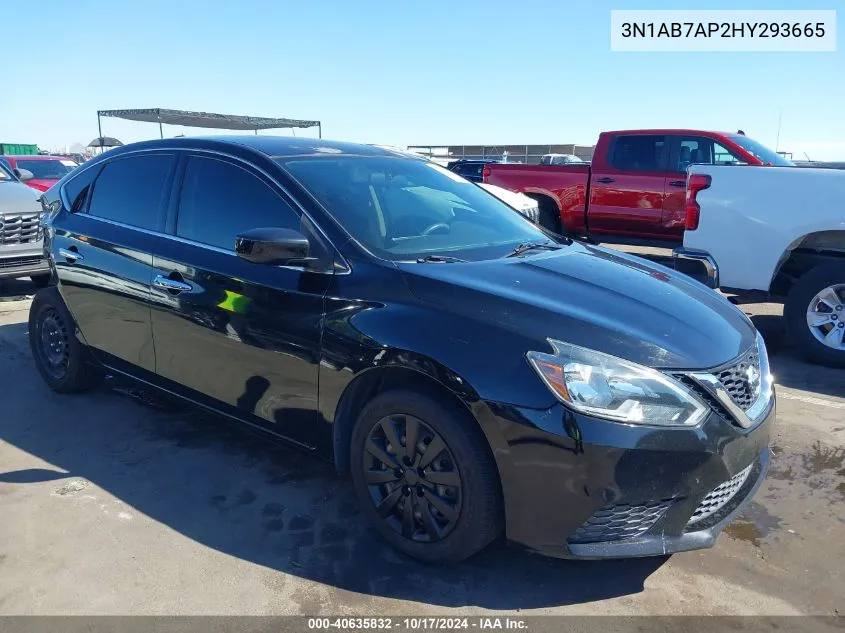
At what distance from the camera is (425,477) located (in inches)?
110

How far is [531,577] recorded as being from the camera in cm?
Result: 283

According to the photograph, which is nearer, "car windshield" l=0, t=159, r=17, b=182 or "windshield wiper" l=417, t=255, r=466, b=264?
"windshield wiper" l=417, t=255, r=466, b=264

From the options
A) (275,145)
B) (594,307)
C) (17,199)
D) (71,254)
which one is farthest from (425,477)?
(17,199)

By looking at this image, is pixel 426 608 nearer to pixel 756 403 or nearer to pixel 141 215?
pixel 756 403

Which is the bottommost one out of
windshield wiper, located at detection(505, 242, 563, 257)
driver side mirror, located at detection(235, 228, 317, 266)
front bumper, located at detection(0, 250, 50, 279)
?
front bumper, located at detection(0, 250, 50, 279)

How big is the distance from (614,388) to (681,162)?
776 centimetres

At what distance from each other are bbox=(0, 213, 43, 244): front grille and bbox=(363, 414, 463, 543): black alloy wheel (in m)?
6.65

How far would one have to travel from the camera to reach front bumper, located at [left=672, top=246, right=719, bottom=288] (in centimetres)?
580

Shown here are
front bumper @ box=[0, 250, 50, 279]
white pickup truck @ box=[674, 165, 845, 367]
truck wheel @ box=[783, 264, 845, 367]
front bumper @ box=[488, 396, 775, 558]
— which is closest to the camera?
front bumper @ box=[488, 396, 775, 558]

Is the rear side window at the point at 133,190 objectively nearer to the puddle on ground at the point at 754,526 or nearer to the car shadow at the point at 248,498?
the car shadow at the point at 248,498

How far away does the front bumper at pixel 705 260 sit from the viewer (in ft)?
19.0

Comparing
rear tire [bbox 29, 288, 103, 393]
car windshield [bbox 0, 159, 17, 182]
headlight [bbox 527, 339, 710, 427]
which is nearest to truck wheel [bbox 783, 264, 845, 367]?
headlight [bbox 527, 339, 710, 427]

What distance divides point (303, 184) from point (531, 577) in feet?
6.74

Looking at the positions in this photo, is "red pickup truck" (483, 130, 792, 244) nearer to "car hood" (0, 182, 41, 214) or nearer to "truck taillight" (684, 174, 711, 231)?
"truck taillight" (684, 174, 711, 231)
